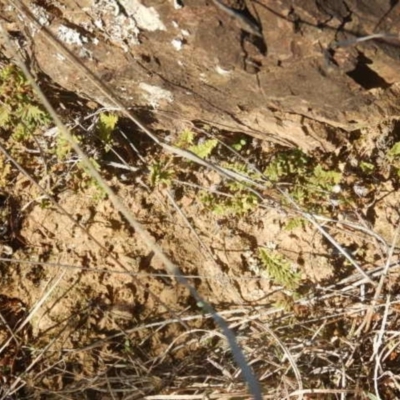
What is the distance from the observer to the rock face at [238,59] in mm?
2309

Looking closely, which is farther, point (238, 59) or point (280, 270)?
point (280, 270)

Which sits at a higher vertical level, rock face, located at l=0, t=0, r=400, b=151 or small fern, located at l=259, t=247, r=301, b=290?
rock face, located at l=0, t=0, r=400, b=151

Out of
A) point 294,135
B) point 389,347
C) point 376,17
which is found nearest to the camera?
point 376,17

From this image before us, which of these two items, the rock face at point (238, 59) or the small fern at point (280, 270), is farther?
the small fern at point (280, 270)

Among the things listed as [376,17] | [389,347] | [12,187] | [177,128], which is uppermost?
[376,17]

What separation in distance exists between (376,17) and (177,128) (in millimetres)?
1336

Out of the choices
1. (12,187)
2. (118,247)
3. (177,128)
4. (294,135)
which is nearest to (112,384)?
(118,247)

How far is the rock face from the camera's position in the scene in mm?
2309

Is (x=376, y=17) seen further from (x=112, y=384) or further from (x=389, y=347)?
(x=112, y=384)

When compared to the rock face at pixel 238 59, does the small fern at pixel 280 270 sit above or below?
below

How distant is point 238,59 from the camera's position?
8.02 ft

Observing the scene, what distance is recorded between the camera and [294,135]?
3.04 meters

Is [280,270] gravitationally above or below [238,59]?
below

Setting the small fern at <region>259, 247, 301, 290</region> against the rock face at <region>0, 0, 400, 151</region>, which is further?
the small fern at <region>259, 247, 301, 290</region>
